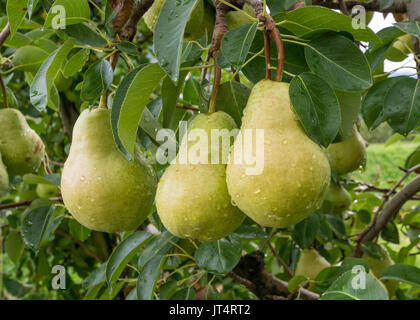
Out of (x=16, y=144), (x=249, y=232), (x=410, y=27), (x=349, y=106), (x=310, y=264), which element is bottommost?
(x=310, y=264)

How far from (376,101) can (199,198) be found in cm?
59

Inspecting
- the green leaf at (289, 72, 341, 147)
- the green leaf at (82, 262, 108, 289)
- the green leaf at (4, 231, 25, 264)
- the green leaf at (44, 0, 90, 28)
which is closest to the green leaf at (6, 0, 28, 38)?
the green leaf at (44, 0, 90, 28)

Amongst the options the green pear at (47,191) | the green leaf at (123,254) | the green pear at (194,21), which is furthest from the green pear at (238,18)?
the green pear at (47,191)

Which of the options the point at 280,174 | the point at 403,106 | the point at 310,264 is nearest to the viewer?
the point at 280,174

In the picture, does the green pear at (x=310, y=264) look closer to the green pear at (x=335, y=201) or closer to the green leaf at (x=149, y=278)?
the green pear at (x=335, y=201)

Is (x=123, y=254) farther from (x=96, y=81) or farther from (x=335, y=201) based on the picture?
(x=335, y=201)

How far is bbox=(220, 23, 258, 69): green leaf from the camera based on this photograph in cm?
59

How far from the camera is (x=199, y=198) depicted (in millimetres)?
584

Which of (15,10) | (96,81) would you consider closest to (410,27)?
(96,81)

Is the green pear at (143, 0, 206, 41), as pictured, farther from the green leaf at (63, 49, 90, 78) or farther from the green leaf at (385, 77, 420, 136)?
the green leaf at (385, 77, 420, 136)

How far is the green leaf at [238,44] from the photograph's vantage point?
1.95 ft

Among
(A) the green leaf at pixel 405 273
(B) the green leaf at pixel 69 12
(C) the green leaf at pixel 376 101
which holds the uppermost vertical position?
(B) the green leaf at pixel 69 12

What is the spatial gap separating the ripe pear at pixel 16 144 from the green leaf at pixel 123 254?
396 mm
